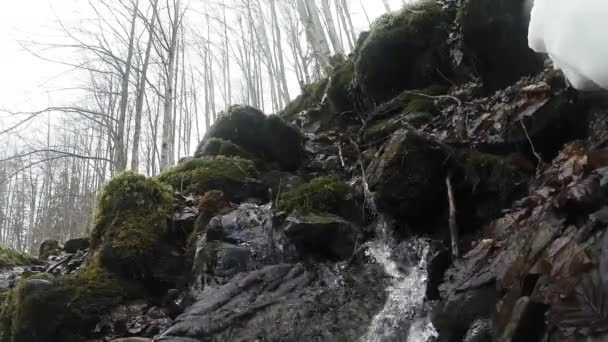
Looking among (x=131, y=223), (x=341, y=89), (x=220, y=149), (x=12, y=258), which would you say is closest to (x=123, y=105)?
(x=220, y=149)

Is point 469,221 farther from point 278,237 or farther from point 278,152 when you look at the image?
point 278,152

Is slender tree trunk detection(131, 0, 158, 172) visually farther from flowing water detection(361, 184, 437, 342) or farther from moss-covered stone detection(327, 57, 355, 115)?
flowing water detection(361, 184, 437, 342)

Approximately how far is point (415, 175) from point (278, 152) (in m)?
3.75

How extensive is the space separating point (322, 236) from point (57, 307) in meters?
2.79

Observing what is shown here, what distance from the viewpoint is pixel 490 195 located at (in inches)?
171

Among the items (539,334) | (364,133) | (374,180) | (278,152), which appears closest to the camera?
(539,334)

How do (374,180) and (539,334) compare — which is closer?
(539,334)

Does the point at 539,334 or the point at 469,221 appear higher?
the point at 469,221

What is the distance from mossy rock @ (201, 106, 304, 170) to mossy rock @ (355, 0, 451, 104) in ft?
5.39

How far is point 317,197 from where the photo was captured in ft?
17.1

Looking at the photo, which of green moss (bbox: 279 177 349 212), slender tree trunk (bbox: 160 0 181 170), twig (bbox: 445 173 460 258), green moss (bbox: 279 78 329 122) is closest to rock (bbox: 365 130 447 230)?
twig (bbox: 445 173 460 258)

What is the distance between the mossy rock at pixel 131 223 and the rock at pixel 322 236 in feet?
5.84

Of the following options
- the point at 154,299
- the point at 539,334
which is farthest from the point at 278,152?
the point at 539,334

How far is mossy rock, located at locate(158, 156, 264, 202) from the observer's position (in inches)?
264
